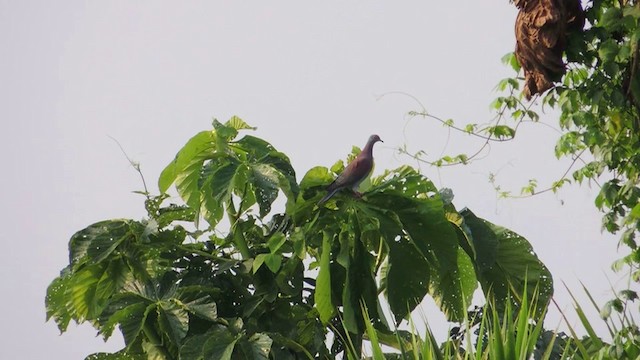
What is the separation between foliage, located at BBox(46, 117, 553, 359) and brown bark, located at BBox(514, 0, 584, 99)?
0.55 m

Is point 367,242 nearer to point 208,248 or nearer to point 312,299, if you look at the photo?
point 312,299

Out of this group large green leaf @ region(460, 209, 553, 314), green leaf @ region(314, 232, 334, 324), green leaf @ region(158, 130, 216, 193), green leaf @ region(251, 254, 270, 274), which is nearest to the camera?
green leaf @ region(314, 232, 334, 324)

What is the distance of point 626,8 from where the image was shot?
12.1 ft

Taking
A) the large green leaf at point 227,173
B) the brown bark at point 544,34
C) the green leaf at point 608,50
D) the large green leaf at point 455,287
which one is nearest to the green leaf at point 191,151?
the large green leaf at point 227,173

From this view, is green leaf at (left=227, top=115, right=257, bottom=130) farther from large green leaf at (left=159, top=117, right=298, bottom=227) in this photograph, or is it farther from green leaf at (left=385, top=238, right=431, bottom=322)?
green leaf at (left=385, top=238, right=431, bottom=322)

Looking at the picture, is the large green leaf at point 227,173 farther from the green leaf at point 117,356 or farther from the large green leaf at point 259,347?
the green leaf at point 117,356

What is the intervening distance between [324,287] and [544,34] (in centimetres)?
111

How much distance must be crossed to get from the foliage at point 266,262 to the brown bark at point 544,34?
546 millimetres

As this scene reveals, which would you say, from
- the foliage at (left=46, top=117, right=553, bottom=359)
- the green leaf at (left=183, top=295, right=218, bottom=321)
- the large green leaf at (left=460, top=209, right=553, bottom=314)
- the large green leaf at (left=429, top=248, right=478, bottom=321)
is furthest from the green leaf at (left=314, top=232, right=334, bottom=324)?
the large green leaf at (left=460, top=209, right=553, bottom=314)

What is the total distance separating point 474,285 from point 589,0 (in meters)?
1.14

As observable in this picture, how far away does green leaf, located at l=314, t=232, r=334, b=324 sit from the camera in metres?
3.06

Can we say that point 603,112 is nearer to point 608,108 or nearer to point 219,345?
point 608,108

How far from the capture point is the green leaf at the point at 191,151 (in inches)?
131

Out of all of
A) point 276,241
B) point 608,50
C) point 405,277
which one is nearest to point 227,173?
point 276,241
